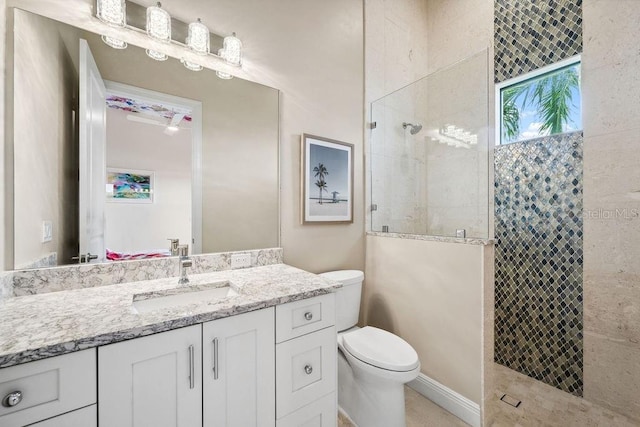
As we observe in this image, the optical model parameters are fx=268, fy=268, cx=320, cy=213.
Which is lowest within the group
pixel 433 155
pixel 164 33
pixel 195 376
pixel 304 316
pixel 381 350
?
pixel 381 350

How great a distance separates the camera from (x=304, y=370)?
3.81ft

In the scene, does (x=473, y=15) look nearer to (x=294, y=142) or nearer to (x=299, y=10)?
(x=299, y=10)

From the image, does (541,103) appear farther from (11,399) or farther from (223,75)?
(11,399)

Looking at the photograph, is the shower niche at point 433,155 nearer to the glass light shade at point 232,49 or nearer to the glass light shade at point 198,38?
the glass light shade at point 232,49

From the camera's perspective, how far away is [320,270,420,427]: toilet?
4.47 ft

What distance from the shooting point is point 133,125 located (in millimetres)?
1334

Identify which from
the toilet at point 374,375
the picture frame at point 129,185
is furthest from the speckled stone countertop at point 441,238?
the picture frame at point 129,185

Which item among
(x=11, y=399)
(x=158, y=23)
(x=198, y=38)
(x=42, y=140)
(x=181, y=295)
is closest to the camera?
(x=11, y=399)

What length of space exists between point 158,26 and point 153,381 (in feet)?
5.23

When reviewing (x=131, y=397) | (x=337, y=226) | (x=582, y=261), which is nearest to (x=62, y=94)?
(x=131, y=397)

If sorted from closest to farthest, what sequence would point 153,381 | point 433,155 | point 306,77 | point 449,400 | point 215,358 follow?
point 153,381
point 215,358
point 449,400
point 306,77
point 433,155

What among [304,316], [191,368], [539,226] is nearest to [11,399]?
[191,368]

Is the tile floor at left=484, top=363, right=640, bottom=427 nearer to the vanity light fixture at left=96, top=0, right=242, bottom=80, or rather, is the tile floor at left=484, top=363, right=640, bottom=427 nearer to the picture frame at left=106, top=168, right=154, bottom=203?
the picture frame at left=106, top=168, right=154, bottom=203

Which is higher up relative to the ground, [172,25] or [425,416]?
[172,25]
